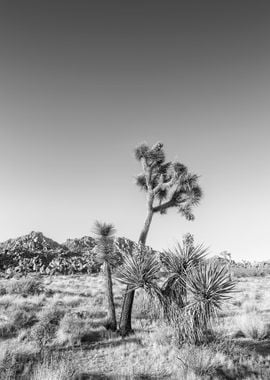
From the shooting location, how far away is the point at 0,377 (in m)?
4.68

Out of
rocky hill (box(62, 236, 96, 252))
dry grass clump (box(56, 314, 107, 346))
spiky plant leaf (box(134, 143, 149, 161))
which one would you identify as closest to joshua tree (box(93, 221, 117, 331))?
dry grass clump (box(56, 314, 107, 346))

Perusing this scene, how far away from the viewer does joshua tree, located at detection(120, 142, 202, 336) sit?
30.1ft

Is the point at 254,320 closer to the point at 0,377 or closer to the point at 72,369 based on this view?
the point at 72,369

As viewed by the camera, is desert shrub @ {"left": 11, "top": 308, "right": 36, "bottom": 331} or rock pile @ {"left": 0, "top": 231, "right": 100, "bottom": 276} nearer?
desert shrub @ {"left": 11, "top": 308, "right": 36, "bottom": 331}

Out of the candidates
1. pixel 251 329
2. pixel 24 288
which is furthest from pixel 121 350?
pixel 24 288

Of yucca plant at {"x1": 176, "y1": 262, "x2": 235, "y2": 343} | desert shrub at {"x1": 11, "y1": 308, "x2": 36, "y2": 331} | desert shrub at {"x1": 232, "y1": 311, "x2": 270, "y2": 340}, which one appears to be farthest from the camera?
desert shrub at {"x1": 11, "y1": 308, "x2": 36, "y2": 331}

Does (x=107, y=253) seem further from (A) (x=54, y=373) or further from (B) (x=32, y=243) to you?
(B) (x=32, y=243)

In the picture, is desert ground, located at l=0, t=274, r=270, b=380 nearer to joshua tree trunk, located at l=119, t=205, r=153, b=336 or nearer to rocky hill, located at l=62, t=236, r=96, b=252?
joshua tree trunk, located at l=119, t=205, r=153, b=336

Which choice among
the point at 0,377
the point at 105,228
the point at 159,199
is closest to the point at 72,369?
the point at 0,377

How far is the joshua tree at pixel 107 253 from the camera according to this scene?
8.52m

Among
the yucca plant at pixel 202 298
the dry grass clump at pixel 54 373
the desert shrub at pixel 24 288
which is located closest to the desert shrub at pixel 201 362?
the yucca plant at pixel 202 298

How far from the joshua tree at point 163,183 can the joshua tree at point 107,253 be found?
5.23ft

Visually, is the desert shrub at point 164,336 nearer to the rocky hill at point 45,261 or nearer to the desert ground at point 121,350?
the desert ground at point 121,350

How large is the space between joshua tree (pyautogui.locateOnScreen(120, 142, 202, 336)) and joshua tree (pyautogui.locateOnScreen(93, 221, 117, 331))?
1.59 metres
